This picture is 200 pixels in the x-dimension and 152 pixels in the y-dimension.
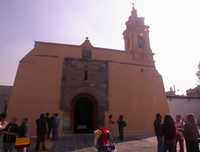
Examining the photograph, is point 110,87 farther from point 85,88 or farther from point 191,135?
point 191,135

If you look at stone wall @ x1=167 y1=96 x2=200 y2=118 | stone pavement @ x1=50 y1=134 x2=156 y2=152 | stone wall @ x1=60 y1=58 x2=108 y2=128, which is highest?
stone wall @ x1=60 y1=58 x2=108 y2=128

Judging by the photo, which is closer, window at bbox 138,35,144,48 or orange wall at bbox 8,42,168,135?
orange wall at bbox 8,42,168,135

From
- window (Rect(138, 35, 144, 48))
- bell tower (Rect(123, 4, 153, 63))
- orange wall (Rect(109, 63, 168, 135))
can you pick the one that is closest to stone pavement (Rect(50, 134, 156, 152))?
orange wall (Rect(109, 63, 168, 135))

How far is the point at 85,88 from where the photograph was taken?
16.3 m

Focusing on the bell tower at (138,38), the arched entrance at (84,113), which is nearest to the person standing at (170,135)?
the arched entrance at (84,113)

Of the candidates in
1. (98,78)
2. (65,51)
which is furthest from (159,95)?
(65,51)

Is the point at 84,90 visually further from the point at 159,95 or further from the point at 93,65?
the point at 159,95

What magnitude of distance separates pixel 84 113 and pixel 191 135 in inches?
465

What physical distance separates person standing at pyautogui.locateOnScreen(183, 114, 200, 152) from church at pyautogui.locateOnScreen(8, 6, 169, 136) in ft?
34.4

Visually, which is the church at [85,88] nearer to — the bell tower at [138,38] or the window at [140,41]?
the bell tower at [138,38]

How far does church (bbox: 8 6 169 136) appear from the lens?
50.1 feet

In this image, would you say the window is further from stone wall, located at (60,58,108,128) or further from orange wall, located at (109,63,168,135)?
stone wall, located at (60,58,108,128)

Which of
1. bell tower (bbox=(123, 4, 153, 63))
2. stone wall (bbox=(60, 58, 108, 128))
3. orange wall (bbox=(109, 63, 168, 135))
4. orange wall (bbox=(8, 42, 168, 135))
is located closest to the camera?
orange wall (bbox=(8, 42, 168, 135))

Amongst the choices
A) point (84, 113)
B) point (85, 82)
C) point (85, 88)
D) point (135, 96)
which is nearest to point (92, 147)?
point (85, 88)
